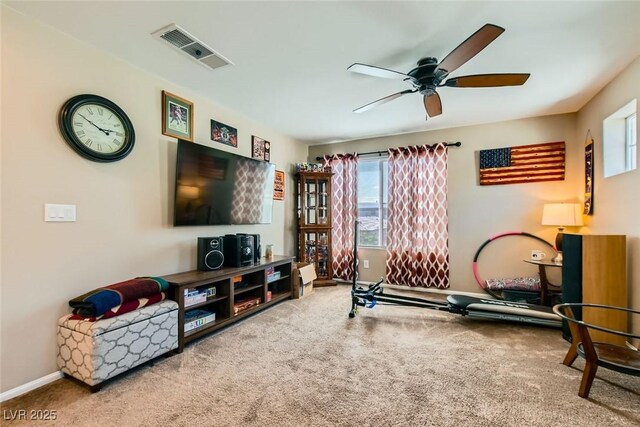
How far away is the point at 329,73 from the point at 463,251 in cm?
314

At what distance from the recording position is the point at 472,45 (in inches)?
70.3

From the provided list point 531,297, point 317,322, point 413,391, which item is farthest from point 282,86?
point 531,297

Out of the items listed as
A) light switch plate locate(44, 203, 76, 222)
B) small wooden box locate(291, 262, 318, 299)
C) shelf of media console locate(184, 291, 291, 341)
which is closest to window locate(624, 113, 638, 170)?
small wooden box locate(291, 262, 318, 299)

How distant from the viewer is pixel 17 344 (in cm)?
189

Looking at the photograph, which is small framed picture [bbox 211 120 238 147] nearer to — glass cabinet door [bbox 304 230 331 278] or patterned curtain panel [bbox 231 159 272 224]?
patterned curtain panel [bbox 231 159 272 224]

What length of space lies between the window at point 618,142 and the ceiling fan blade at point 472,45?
1.97 m

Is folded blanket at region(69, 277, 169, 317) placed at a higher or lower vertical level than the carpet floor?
higher

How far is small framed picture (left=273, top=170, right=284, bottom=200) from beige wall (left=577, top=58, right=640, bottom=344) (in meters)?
3.88

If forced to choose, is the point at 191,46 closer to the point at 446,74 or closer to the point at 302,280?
the point at 446,74

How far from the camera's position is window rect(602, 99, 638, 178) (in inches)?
109

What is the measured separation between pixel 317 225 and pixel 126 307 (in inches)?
120

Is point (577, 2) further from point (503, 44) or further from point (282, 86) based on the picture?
point (282, 86)

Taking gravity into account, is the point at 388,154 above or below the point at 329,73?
below

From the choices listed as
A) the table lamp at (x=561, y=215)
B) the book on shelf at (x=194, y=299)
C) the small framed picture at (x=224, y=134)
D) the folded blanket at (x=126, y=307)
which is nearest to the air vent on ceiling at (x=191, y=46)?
the small framed picture at (x=224, y=134)
